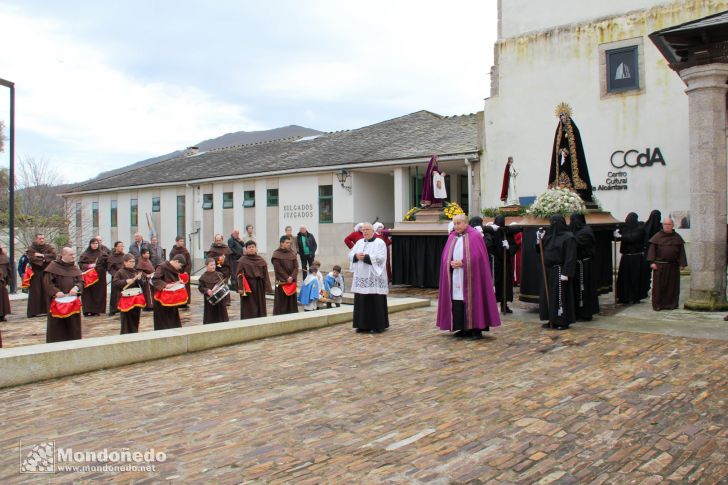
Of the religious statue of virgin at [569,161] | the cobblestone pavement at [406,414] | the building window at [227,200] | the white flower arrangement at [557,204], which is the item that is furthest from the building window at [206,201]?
the cobblestone pavement at [406,414]

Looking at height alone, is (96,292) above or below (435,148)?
below

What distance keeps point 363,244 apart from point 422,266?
6.13m

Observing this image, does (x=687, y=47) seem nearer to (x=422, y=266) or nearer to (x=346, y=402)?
(x=422, y=266)

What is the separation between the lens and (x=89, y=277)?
13500 millimetres

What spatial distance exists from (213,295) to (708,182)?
8725mm

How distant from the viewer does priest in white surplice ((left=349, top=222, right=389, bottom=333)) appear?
9641mm

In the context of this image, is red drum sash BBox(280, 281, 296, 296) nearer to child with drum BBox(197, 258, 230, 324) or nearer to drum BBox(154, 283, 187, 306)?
child with drum BBox(197, 258, 230, 324)

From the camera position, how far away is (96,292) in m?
14.0

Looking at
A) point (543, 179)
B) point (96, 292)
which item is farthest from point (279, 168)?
point (96, 292)

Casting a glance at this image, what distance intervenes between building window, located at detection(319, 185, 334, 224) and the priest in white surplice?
601 inches

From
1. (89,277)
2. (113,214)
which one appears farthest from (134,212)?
(89,277)

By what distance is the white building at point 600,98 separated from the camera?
57.2ft

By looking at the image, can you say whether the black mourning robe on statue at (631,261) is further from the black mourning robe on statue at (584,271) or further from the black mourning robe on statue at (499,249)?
the black mourning robe on statue at (499,249)

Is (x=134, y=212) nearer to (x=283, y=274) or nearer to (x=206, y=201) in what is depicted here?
(x=206, y=201)
